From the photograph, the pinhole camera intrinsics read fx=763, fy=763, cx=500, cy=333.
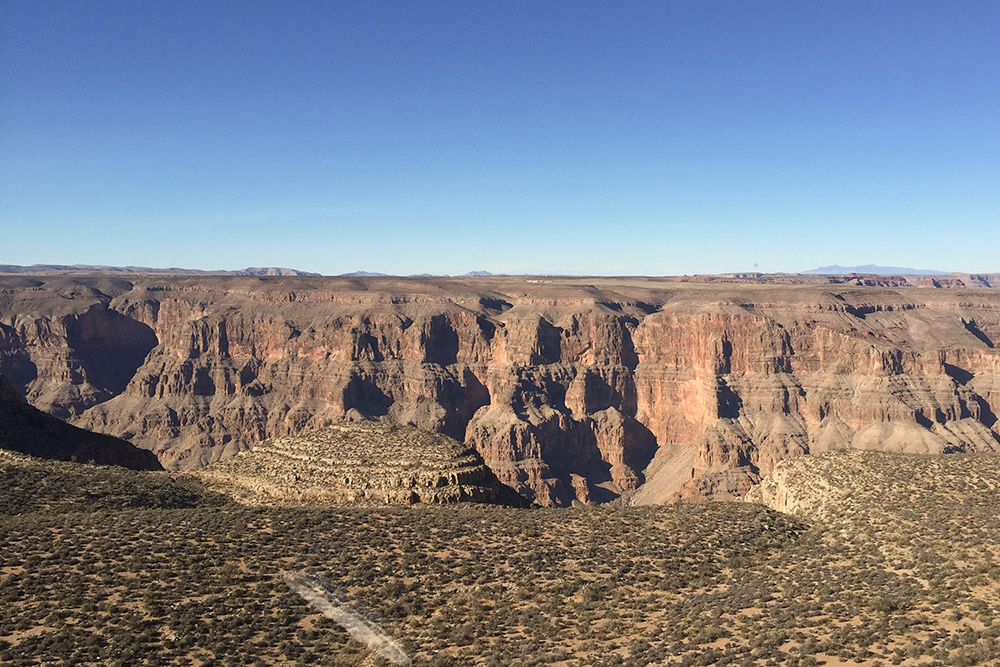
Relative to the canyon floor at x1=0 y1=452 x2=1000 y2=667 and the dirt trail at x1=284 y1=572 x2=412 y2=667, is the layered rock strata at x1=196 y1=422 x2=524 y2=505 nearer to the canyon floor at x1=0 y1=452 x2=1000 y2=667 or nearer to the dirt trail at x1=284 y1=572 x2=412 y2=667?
the canyon floor at x1=0 y1=452 x2=1000 y2=667

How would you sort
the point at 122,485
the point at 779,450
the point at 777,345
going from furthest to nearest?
1. the point at 777,345
2. the point at 779,450
3. the point at 122,485

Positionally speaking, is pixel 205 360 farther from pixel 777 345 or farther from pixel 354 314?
pixel 777 345

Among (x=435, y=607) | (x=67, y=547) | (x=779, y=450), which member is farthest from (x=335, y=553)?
(x=779, y=450)

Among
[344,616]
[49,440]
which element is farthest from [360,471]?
[49,440]

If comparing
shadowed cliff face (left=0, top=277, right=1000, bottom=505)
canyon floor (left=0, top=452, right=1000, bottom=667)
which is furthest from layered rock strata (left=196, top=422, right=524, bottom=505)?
shadowed cliff face (left=0, top=277, right=1000, bottom=505)

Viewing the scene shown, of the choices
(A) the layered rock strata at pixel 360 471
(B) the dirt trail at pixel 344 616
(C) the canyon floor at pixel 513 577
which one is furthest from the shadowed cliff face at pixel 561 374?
(B) the dirt trail at pixel 344 616

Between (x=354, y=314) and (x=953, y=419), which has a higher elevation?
(x=354, y=314)

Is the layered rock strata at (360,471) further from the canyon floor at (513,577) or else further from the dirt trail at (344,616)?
the dirt trail at (344,616)

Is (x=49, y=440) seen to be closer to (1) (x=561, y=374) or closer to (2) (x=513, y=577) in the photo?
(2) (x=513, y=577)
